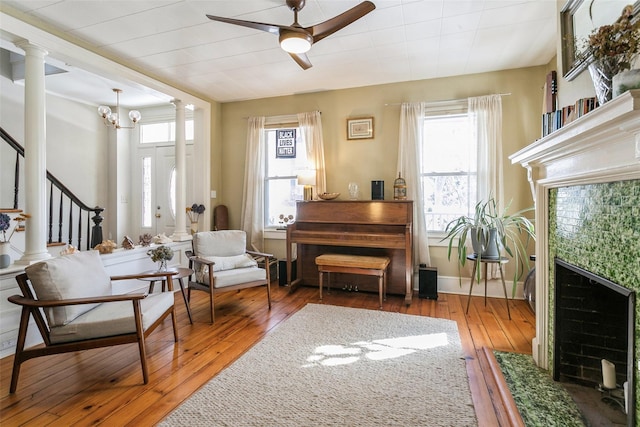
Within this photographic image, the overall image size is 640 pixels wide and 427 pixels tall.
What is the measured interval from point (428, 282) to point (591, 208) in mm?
2346

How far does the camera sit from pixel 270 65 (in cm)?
368

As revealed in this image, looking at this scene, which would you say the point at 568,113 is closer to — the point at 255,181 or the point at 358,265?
the point at 358,265

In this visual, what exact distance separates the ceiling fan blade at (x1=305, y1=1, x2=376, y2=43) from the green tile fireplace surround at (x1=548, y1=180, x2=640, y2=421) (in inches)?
65.7

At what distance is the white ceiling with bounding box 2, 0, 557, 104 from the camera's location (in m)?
2.58

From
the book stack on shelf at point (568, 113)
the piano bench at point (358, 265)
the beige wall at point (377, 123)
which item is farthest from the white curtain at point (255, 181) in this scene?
the book stack on shelf at point (568, 113)

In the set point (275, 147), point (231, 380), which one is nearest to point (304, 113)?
point (275, 147)

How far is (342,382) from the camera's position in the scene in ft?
6.74

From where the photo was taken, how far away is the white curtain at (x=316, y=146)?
4.45 metres

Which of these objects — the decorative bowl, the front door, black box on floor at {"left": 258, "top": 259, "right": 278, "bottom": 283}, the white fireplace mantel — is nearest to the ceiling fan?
the white fireplace mantel

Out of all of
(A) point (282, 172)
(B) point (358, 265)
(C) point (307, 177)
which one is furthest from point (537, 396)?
(A) point (282, 172)

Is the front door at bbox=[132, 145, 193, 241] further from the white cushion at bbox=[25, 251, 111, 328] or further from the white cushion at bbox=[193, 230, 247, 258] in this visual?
the white cushion at bbox=[25, 251, 111, 328]

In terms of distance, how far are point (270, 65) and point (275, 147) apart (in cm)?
140

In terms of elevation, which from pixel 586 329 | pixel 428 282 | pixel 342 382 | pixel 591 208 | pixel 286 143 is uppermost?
pixel 286 143

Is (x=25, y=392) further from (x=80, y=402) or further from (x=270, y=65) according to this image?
(x=270, y=65)
